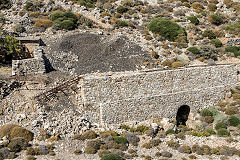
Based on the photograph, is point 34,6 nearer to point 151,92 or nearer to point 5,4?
point 5,4

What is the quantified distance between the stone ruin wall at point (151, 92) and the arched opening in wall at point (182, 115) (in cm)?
75

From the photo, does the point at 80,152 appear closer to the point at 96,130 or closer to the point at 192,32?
the point at 96,130

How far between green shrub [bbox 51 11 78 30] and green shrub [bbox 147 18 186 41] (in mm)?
12456

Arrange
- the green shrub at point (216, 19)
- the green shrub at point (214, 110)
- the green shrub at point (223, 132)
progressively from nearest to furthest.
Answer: the green shrub at point (223, 132) → the green shrub at point (214, 110) → the green shrub at point (216, 19)

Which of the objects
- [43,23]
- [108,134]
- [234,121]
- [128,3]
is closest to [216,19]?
[128,3]

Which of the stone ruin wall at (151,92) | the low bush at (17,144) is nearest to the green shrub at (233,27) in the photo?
the stone ruin wall at (151,92)

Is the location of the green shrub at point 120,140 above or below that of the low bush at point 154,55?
below

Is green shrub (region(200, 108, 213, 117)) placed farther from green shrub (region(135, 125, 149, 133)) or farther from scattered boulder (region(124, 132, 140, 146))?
scattered boulder (region(124, 132, 140, 146))

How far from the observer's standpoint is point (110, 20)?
53.5m

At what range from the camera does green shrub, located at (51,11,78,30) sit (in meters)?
48.6

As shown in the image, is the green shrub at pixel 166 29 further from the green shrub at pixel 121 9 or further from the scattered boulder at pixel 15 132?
the scattered boulder at pixel 15 132

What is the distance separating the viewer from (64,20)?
49.7 metres

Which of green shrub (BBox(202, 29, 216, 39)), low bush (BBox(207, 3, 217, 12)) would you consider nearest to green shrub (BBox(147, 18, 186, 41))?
green shrub (BBox(202, 29, 216, 39))

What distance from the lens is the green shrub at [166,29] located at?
49.4 meters
